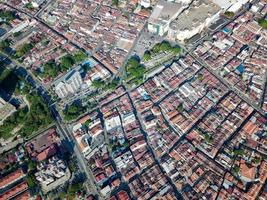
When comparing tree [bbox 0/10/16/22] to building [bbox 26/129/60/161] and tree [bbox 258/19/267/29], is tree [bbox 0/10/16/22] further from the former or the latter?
tree [bbox 258/19/267/29]

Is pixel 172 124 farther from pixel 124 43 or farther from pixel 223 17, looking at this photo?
pixel 223 17

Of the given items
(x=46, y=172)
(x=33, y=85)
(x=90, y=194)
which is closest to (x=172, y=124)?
(x=90, y=194)

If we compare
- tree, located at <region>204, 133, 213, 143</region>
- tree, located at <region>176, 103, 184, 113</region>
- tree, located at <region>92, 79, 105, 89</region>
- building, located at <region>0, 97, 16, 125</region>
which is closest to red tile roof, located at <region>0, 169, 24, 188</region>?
building, located at <region>0, 97, 16, 125</region>

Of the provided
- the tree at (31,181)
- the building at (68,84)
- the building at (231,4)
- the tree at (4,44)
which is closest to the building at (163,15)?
the building at (231,4)

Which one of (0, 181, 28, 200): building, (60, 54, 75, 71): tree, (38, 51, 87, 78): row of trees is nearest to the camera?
(0, 181, 28, 200): building

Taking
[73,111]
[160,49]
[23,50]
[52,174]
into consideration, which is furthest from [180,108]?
[23,50]

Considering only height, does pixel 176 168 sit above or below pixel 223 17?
below

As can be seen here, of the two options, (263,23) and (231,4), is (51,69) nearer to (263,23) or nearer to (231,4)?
(231,4)
